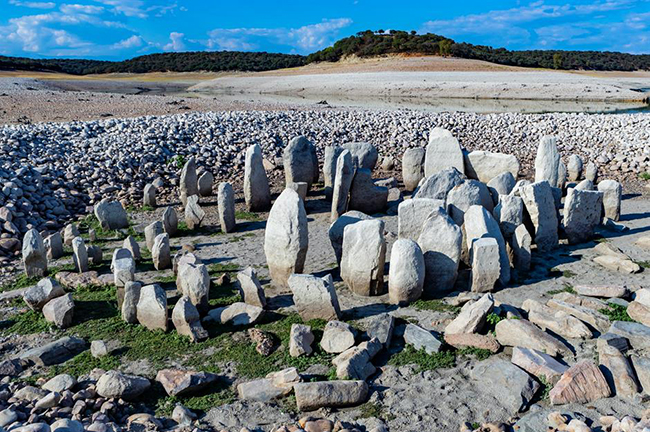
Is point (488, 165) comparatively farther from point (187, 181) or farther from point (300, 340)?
point (300, 340)

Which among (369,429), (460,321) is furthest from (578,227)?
(369,429)

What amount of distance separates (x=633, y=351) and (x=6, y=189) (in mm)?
10644

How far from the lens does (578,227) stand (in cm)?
878

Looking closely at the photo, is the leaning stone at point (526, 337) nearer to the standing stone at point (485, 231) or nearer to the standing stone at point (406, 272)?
the standing stone at point (406, 272)

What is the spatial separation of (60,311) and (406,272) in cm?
395

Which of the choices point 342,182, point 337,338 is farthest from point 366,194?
point 337,338

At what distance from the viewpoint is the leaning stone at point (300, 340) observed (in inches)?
220

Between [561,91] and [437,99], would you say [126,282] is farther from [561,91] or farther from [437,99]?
[561,91]

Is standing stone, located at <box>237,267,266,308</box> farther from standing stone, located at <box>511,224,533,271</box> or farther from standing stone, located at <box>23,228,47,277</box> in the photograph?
standing stone, located at <box>511,224,533,271</box>

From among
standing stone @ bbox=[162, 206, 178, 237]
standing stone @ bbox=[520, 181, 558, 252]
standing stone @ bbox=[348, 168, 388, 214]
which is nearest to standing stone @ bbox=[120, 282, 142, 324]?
standing stone @ bbox=[162, 206, 178, 237]

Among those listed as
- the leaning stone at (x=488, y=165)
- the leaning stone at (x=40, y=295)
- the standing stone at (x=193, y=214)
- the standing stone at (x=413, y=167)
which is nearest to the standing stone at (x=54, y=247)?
the leaning stone at (x=40, y=295)

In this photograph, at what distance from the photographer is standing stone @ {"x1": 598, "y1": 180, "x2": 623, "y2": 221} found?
1001cm

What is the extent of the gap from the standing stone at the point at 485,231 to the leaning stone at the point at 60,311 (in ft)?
16.0

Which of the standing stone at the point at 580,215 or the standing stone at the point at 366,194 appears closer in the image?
the standing stone at the point at 580,215
